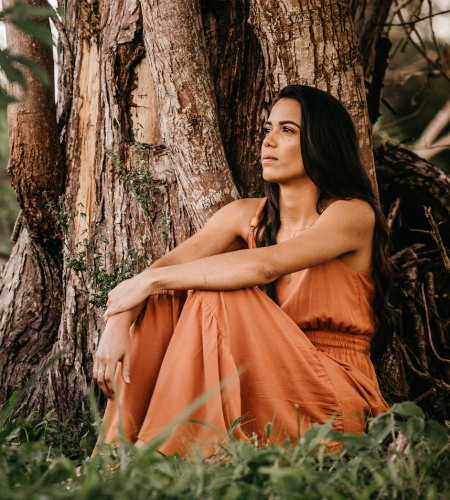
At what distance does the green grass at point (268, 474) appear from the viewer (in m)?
0.92

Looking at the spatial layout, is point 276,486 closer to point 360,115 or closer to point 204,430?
point 204,430

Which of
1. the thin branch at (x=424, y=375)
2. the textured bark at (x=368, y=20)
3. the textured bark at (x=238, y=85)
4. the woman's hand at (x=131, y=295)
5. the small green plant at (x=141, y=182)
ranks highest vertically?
the textured bark at (x=368, y=20)

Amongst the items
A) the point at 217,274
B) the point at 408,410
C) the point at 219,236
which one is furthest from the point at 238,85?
the point at 408,410

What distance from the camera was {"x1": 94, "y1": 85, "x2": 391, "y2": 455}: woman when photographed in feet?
5.58

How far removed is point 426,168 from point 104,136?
2122 mm

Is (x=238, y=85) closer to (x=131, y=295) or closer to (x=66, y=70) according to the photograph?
(x=66, y=70)

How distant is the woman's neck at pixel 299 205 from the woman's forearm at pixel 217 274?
1.59ft

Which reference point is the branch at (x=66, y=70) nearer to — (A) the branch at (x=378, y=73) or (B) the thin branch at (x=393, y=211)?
(A) the branch at (x=378, y=73)

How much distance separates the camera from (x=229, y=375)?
65.7 inches

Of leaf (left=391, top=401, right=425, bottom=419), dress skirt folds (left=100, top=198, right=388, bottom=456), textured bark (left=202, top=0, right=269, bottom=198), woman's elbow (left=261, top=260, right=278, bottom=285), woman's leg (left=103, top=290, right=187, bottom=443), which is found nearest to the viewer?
leaf (left=391, top=401, right=425, bottom=419)

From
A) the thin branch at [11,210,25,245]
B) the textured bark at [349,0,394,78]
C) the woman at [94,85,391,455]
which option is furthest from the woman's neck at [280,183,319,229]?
the thin branch at [11,210,25,245]

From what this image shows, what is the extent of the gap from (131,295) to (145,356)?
0.25 m

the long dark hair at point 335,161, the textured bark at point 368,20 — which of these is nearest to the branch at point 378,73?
the textured bark at point 368,20

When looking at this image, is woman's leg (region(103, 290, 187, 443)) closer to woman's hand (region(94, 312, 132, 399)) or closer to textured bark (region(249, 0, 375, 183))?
woman's hand (region(94, 312, 132, 399))
